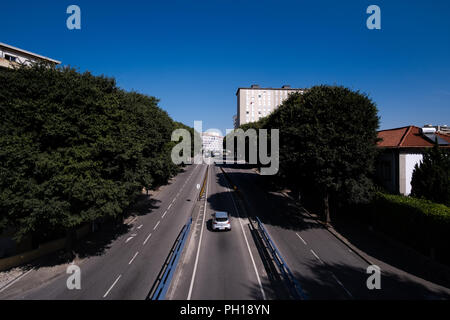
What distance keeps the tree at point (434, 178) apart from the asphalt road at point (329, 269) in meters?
→ 7.36

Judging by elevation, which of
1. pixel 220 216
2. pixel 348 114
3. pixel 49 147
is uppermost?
pixel 348 114

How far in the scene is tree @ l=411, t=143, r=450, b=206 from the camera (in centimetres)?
1616

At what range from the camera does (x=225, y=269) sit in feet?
44.8

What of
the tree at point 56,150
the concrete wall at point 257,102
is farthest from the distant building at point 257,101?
the tree at point 56,150

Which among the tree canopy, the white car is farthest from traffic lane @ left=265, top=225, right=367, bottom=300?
the tree canopy

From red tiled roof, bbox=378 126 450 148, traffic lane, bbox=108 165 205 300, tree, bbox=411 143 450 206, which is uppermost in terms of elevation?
red tiled roof, bbox=378 126 450 148

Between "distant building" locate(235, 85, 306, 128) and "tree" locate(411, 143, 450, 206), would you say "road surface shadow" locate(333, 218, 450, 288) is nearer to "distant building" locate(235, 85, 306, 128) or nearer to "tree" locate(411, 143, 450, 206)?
"tree" locate(411, 143, 450, 206)

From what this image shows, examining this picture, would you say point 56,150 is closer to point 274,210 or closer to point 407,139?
point 274,210

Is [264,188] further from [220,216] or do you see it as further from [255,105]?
[255,105]

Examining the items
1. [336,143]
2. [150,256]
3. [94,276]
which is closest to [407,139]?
[336,143]

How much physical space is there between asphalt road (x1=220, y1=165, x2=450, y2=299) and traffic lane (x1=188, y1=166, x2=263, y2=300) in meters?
3.01
